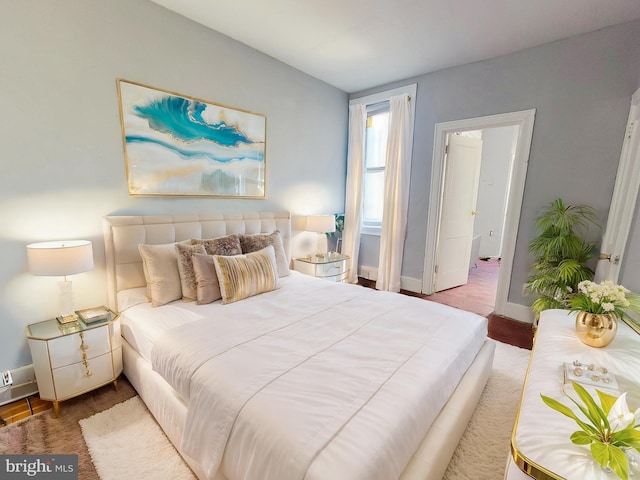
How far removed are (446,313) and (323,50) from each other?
2.92 meters

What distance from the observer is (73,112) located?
2.03 m

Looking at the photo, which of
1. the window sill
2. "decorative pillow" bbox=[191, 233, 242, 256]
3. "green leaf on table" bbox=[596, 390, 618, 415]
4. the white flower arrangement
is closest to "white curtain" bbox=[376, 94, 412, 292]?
the window sill

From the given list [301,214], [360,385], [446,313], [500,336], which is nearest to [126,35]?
[301,214]

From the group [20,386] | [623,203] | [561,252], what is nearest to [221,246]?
[20,386]

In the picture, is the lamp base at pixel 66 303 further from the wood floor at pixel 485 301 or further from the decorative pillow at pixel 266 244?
the wood floor at pixel 485 301

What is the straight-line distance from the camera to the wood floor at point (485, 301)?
9.61 feet

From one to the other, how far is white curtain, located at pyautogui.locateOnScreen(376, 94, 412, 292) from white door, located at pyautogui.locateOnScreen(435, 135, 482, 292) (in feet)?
1.70

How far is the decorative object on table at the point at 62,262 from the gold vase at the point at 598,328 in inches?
118

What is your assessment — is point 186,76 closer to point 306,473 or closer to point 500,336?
point 306,473

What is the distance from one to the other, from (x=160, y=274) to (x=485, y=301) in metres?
3.94

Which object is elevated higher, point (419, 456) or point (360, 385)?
point (360, 385)

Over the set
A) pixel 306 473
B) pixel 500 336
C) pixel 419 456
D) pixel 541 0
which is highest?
pixel 541 0

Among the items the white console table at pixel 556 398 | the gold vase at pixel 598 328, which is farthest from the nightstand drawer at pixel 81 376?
the gold vase at pixel 598 328

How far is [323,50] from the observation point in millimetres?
3068
